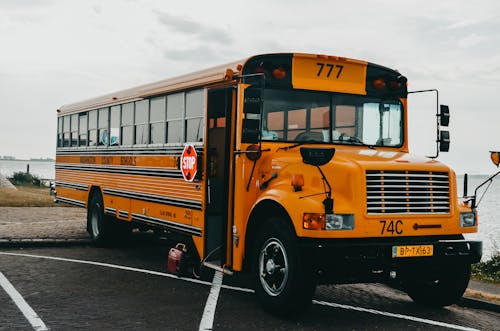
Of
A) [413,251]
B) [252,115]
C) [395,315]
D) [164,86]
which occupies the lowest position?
A: [395,315]

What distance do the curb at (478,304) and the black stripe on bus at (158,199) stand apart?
11.3 feet

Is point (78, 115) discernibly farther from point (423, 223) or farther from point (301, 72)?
point (423, 223)

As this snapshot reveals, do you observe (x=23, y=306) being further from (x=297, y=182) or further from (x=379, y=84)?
(x=379, y=84)

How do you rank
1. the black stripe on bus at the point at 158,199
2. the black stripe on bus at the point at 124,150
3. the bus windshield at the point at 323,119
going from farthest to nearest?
the black stripe on bus at the point at 124,150
the black stripe on bus at the point at 158,199
the bus windshield at the point at 323,119

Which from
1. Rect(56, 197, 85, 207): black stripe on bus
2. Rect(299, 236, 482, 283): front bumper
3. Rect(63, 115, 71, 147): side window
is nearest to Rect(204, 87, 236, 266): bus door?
Rect(299, 236, 482, 283): front bumper

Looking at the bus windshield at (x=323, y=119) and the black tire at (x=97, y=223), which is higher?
the bus windshield at (x=323, y=119)

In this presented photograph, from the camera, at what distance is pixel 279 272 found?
7.02m

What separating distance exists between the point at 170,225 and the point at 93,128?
439 centimetres

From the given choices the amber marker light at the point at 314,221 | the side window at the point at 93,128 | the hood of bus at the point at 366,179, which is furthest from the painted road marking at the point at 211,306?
the side window at the point at 93,128

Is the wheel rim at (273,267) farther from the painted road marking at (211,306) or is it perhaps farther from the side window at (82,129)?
the side window at (82,129)

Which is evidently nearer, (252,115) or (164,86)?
(252,115)

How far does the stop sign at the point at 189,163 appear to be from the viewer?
28.7 feet

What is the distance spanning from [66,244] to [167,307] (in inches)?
229

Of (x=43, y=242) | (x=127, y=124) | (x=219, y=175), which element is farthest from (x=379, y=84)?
(x=43, y=242)
